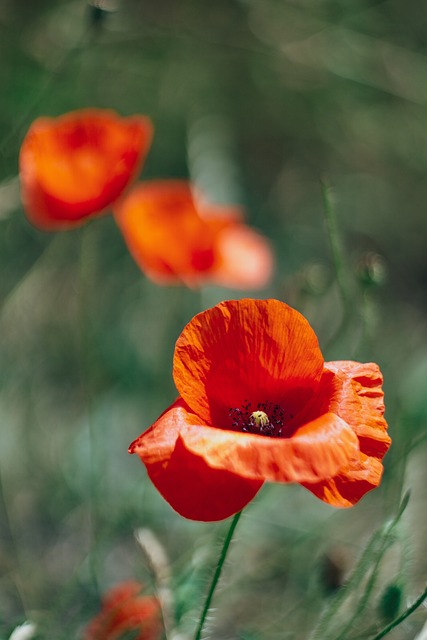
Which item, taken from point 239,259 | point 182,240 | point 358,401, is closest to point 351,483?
point 358,401

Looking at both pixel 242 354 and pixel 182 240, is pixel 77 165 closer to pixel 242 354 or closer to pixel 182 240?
pixel 182 240

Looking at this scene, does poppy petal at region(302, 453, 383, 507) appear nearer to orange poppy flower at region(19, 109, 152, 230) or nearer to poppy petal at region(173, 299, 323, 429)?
poppy petal at region(173, 299, 323, 429)

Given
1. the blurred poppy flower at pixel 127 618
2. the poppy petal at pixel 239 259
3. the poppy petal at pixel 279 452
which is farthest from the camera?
the poppy petal at pixel 239 259

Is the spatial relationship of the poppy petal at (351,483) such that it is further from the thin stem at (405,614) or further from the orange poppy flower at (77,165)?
the orange poppy flower at (77,165)

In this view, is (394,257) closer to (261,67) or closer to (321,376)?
(261,67)

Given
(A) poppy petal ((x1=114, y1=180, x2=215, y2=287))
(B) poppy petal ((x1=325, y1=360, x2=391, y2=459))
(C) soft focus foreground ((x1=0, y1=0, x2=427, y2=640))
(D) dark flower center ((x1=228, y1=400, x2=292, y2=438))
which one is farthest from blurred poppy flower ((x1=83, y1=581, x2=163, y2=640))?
(A) poppy petal ((x1=114, y1=180, x2=215, y2=287))

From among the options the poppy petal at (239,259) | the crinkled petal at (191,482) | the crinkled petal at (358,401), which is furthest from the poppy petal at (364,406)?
the poppy petal at (239,259)
